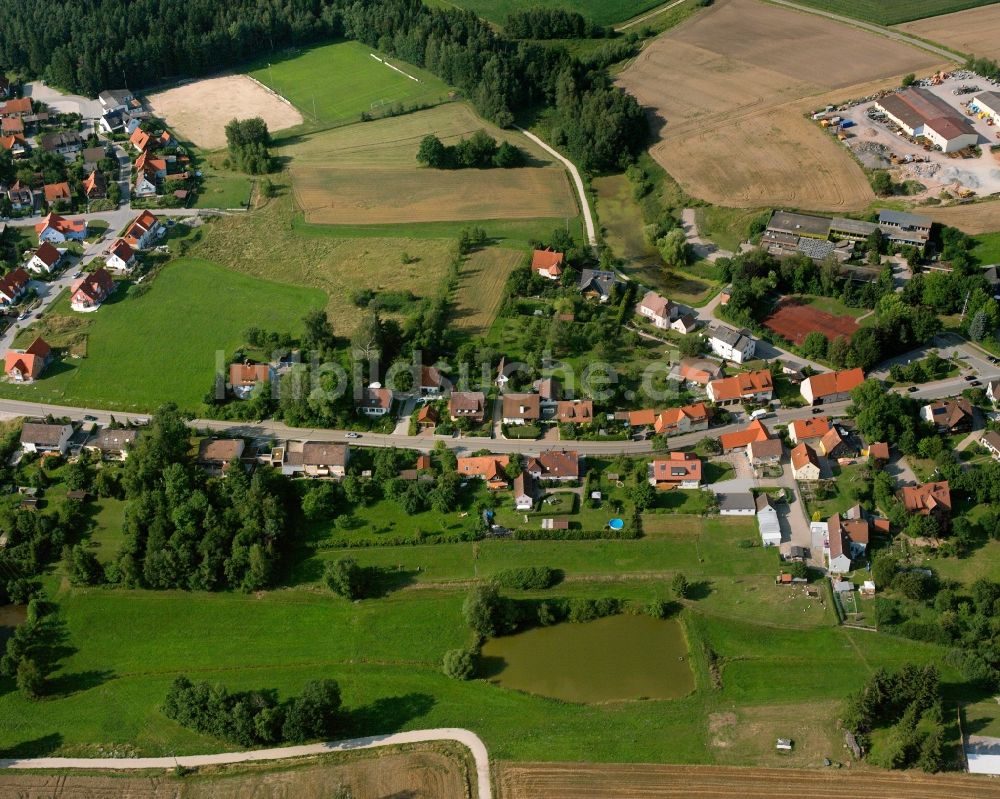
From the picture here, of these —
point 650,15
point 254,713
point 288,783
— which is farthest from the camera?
point 650,15

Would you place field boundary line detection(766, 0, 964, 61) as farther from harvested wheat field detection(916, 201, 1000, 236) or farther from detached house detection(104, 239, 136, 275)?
detached house detection(104, 239, 136, 275)

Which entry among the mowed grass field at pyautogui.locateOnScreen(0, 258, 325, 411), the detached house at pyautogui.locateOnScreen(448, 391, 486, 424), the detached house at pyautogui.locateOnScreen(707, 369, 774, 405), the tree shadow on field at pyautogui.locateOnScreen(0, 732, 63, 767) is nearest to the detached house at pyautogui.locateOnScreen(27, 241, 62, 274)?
the mowed grass field at pyautogui.locateOnScreen(0, 258, 325, 411)

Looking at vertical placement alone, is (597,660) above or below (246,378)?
below

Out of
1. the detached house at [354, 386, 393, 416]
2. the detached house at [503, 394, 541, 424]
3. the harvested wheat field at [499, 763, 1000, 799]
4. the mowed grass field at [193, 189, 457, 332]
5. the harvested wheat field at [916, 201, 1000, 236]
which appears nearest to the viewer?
the harvested wheat field at [499, 763, 1000, 799]

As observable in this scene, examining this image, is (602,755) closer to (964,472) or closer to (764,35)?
(964,472)

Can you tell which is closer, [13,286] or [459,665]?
[459,665]

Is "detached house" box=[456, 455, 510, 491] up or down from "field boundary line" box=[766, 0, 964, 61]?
down

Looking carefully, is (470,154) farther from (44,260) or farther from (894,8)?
(894,8)

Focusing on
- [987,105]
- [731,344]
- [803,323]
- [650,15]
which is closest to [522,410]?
[731,344]
